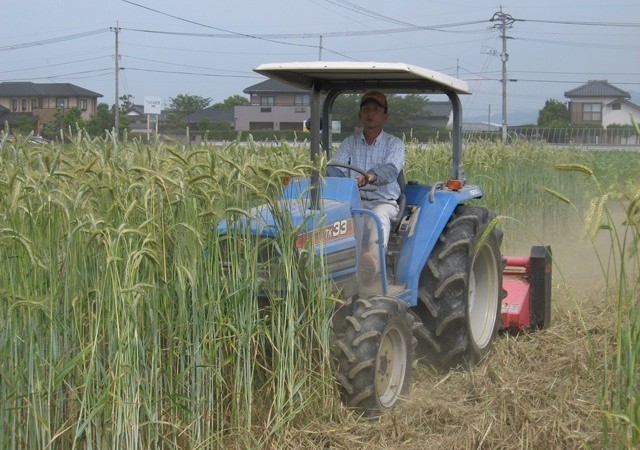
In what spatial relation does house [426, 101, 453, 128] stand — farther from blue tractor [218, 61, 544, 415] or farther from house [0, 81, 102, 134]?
house [0, 81, 102, 134]

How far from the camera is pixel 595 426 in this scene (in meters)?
4.30

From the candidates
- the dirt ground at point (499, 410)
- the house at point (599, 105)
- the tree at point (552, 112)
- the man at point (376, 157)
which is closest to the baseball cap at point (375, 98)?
the man at point (376, 157)

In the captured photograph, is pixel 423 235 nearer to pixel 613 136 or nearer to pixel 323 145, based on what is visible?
pixel 323 145

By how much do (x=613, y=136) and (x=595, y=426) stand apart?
1207 inches

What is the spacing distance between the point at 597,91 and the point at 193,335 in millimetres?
72925

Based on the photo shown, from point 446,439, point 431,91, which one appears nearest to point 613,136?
point 431,91

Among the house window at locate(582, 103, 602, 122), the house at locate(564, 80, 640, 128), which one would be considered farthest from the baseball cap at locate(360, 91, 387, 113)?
the house window at locate(582, 103, 602, 122)

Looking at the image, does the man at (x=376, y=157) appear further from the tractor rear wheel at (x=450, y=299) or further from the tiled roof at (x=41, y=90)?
the tiled roof at (x=41, y=90)

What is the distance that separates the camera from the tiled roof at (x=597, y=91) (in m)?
70.7

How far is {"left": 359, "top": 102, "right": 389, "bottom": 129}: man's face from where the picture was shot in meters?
6.33

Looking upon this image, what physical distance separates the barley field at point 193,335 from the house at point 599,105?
66365 millimetres

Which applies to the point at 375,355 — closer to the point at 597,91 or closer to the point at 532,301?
the point at 532,301

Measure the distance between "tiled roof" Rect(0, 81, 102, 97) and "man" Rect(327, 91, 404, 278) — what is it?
215 ft

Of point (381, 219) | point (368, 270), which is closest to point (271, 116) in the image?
point (381, 219)
